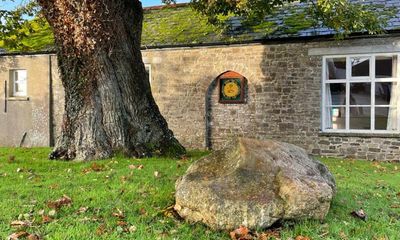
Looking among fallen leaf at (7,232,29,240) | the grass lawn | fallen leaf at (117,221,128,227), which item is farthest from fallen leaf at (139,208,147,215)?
fallen leaf at (7,232,29,240)

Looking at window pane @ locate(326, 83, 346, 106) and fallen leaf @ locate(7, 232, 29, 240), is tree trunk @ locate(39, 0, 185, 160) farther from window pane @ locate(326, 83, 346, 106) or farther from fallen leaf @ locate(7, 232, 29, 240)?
window pane @ locate(326, 83, 346, 106)

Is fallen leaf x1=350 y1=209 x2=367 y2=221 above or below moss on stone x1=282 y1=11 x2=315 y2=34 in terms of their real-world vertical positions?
below

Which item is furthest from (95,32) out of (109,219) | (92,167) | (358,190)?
(358,190)

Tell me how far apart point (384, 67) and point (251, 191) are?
9.60 metres

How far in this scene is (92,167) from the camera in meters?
7.98

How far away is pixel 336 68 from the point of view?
13141 mm

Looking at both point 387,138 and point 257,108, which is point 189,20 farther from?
point 387,138

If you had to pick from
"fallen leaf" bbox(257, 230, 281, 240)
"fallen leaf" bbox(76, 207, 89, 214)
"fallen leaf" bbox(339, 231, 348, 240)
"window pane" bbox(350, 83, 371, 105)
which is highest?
"window pane" bbox(350, 83, 371, 105)

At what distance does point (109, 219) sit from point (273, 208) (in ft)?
6.03

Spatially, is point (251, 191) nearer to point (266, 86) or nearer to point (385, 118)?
point (385, 118)

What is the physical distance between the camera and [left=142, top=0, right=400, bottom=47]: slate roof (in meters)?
13.1

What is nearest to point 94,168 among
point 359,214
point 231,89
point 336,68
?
point 359,214

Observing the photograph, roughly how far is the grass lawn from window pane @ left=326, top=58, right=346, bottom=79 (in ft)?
18.1

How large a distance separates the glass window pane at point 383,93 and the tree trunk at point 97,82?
6746 millimetres
